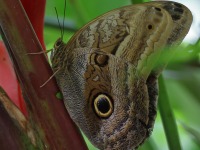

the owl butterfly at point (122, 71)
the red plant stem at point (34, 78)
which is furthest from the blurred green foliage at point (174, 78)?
the red plant stem at point (34, 78)

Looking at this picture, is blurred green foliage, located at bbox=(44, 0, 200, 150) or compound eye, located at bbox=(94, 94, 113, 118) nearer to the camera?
compound eye, located at bbox=(94, 94, 113, 118)

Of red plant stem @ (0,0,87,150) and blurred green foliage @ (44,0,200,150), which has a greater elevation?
red plant stem @ (0,0,87,150)

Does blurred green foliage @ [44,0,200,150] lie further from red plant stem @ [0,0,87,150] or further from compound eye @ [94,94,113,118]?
red plant stem @ [0,0,87,150]

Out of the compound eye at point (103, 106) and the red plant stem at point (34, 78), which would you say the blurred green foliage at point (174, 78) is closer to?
the compound eye at point (103, 106)

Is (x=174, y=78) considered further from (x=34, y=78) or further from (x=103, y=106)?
(x=34, y=78)

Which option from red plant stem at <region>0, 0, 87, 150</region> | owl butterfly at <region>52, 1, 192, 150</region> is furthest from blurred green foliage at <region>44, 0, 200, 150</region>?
red plant stem at <region>0, 0, 87, 150</region>

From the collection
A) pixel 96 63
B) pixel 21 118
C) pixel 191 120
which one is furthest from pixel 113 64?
pixel 191 120
